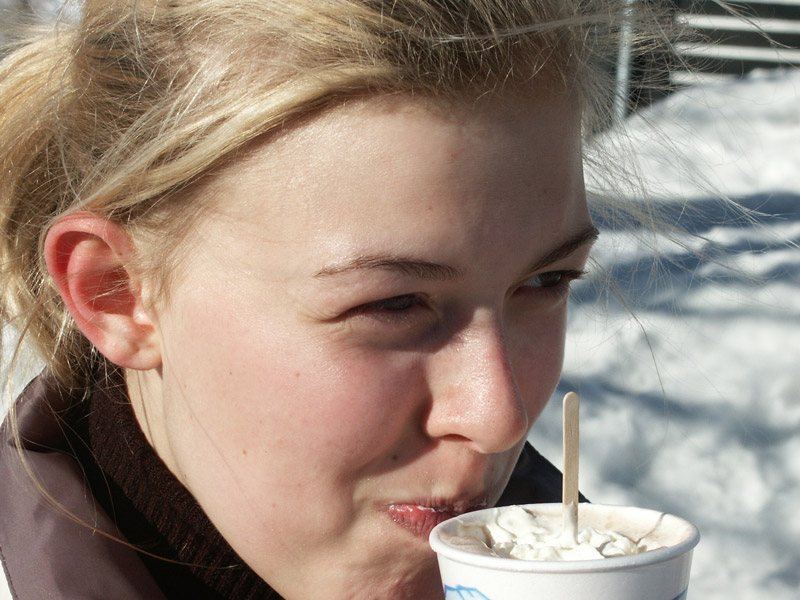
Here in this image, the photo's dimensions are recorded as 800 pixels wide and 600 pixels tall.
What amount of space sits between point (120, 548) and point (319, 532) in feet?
1.37

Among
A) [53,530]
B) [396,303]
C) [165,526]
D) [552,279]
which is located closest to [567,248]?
[552,279]

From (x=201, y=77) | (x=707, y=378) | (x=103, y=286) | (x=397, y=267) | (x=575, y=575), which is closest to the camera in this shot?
(x=575, y=575)

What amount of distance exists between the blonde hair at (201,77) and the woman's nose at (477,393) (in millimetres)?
408

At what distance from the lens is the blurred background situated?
3.16 meters

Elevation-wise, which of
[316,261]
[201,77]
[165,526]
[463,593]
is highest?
[201,77]

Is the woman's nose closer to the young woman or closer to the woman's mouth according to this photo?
the young woman

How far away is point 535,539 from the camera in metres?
1.30

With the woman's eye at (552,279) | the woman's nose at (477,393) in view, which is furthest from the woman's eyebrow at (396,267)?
the woman's eye at (552,279)

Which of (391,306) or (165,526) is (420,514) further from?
(165,526)

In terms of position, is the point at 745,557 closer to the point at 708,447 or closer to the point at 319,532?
the point at 708,447

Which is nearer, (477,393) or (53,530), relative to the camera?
(477,393)

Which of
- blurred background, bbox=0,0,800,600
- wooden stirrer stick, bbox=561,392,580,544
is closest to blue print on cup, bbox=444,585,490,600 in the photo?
wooden stirrer stick, bbox=561,392,580,544

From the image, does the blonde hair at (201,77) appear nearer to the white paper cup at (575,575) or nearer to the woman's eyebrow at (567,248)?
the woman's eyebrow at (567,248)

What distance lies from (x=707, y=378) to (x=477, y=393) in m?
3.18
